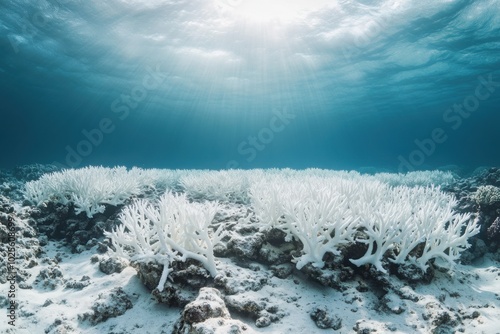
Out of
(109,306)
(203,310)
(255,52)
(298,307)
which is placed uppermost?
(255,52)

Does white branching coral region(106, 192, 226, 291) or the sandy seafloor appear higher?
white branching coral region(106, 192, 226, 291)

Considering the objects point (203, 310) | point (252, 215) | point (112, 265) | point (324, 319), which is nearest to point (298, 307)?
point (324, 319)

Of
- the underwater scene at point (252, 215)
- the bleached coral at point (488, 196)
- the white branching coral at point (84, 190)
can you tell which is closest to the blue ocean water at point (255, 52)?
the underwater scene at point (252, 215)

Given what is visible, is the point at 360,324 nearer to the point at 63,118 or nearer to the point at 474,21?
the point at 474,21

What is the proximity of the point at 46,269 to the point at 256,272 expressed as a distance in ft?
11.1

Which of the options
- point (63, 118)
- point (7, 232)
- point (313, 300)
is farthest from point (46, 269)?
point (63, 118)

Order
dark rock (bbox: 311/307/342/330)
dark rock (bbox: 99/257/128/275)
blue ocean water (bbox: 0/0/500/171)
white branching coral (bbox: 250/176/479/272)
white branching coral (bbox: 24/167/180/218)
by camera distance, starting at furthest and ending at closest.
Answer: blue ocean water (bbox: 0/0/500/171), white branching coral (bbox: 24/167/180/218), dark rock (bbox: 99/257/128/275), white branching coral (bbox: 250/176/479/272), dark rock (bbox: 311/307/342/330)

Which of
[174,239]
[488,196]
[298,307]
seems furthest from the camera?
[488,196]

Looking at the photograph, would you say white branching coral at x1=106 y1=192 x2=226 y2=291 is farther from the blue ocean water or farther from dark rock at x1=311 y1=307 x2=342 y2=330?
the blue ocean water

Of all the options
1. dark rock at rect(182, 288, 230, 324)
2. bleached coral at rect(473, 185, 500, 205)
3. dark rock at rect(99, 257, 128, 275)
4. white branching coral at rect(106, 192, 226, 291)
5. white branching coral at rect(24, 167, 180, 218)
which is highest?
bleached coral at rect(473, 185, 500, 205)

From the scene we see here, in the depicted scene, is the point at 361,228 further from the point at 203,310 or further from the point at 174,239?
the point at 203,310

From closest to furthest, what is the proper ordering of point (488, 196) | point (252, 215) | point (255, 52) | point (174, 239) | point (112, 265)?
point (174, 239), point (112, 265), point (252, 215), point (488, 196), point (255, 52)

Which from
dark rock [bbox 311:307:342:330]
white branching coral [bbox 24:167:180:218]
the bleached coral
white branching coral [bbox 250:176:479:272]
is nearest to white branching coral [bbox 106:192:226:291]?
white branching coral [bbox 250:176:479:272]

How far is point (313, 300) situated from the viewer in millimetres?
3918
